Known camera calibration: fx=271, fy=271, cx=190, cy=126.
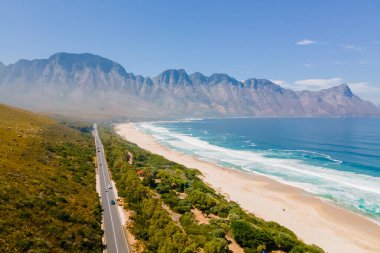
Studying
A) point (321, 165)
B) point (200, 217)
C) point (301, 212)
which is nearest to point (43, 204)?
point (200, 217)

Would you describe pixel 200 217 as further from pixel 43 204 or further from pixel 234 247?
pixel 43 204

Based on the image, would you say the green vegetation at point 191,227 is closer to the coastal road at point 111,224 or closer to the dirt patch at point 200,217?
the dirt patch at point 200,217

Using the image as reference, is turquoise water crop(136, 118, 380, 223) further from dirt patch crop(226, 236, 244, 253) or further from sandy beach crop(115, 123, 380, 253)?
dirt patch crop(226, 236, 244, 253)

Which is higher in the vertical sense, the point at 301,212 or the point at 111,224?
the point at 111,224

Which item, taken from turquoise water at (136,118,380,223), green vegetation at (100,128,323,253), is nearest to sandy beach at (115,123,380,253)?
turquoise water at (136,118,380,223)

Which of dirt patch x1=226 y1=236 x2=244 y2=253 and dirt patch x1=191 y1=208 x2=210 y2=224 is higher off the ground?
dirt patch x1=191 y1=208 x2=210 y2=224

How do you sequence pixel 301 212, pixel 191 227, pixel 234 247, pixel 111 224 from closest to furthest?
pixel 234 247
pixel 191 227
pixel 111 224
pixel 301 212
